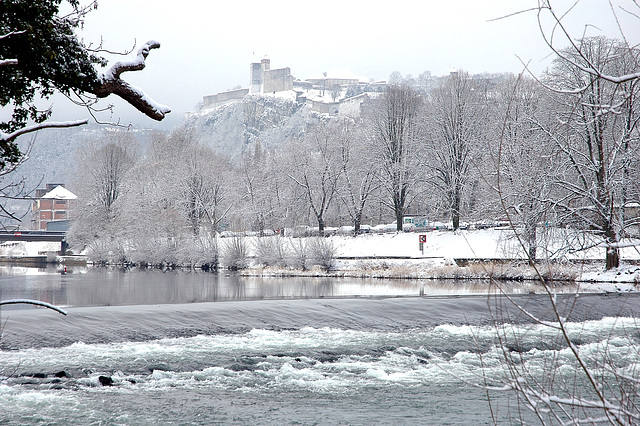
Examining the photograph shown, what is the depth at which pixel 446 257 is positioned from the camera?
3784 centimetres

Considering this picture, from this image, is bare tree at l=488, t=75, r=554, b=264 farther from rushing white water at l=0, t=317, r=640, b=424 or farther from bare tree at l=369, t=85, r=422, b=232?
rushing white water at l=0, t=317, r=640, b=424

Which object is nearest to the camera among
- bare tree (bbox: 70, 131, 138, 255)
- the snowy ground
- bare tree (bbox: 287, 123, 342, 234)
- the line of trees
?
the snowy ground

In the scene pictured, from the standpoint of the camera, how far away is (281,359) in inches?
522

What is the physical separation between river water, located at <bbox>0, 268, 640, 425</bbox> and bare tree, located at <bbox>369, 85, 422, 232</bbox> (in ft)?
80.4

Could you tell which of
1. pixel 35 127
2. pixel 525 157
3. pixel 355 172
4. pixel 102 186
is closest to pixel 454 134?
pixel 355 172

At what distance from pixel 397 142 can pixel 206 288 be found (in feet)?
80.4

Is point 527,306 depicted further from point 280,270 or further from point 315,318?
point 280,270

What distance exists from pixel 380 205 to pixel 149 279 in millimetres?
24250

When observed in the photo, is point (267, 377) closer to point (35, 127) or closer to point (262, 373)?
point (262, 373)

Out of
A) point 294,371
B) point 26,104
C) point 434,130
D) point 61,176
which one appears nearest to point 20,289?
point 294,371

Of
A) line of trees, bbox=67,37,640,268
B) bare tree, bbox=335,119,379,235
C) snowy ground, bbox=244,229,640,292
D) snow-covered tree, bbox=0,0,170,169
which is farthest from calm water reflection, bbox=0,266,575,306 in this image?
snow-covered tree, bbox=0,0,170,169

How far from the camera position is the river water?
9398 millimetres

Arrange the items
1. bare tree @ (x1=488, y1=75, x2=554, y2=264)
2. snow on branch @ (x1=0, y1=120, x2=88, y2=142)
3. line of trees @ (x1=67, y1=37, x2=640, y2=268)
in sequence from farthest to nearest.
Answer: line of trees @ (x1=67, y1=37, x2=640, y2=268), bare tree @ (x1=488, y1=75, x2=554, y2=264), snow on branch @ (x1=0, y1=120, x2=88, y2=142)

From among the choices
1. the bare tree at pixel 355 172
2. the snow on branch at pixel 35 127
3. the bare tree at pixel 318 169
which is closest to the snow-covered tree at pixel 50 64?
the snow on branch at pixel 35 127
